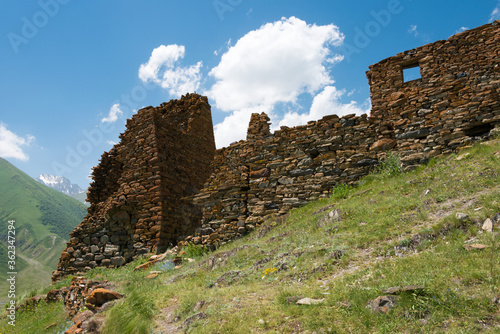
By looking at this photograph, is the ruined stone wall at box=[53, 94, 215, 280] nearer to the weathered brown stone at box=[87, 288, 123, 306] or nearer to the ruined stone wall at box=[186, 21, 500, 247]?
the ruined stone wall at box=[186, 21, 500, 247]

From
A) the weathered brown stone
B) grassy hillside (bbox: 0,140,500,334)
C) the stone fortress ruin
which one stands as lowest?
the weathered brown stone

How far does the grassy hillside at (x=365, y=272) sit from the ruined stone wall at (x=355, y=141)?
0.97 meters

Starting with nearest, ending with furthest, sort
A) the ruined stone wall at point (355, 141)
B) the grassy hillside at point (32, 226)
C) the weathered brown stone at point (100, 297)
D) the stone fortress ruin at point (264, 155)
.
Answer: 1. the weathered brown stone at point (100, 297)
2. the ruined stone wall at point (355, 141)
3. the stone fortress ruin at point (264, 155)
4. the grassy hillside at point (32, 226)

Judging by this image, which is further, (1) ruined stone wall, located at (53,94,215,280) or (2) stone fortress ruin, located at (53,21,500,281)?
(1) ruined stone wall, located at (53,94,215,280)

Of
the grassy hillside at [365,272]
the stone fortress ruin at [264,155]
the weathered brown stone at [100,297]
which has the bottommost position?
the weathered brown stone at [100,297]

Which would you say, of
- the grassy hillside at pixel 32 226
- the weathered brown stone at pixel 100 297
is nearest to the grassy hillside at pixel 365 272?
A: the weathered brown stone at pixel 100 297

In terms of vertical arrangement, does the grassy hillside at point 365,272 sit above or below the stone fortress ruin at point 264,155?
below

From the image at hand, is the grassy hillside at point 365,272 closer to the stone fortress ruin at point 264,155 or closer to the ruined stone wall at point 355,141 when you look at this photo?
the ruined stone wall at point 355,141

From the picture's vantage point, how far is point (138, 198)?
41.7ft

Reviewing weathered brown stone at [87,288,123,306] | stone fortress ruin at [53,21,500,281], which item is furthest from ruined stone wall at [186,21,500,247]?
weathered brown stone at [87,288,123,306]

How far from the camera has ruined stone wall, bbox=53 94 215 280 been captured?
40.6 ft

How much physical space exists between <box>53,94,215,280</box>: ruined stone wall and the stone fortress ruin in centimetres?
5

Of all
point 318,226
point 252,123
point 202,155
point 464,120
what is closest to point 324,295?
point 318,226

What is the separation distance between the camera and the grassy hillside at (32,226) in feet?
Answer: 312
